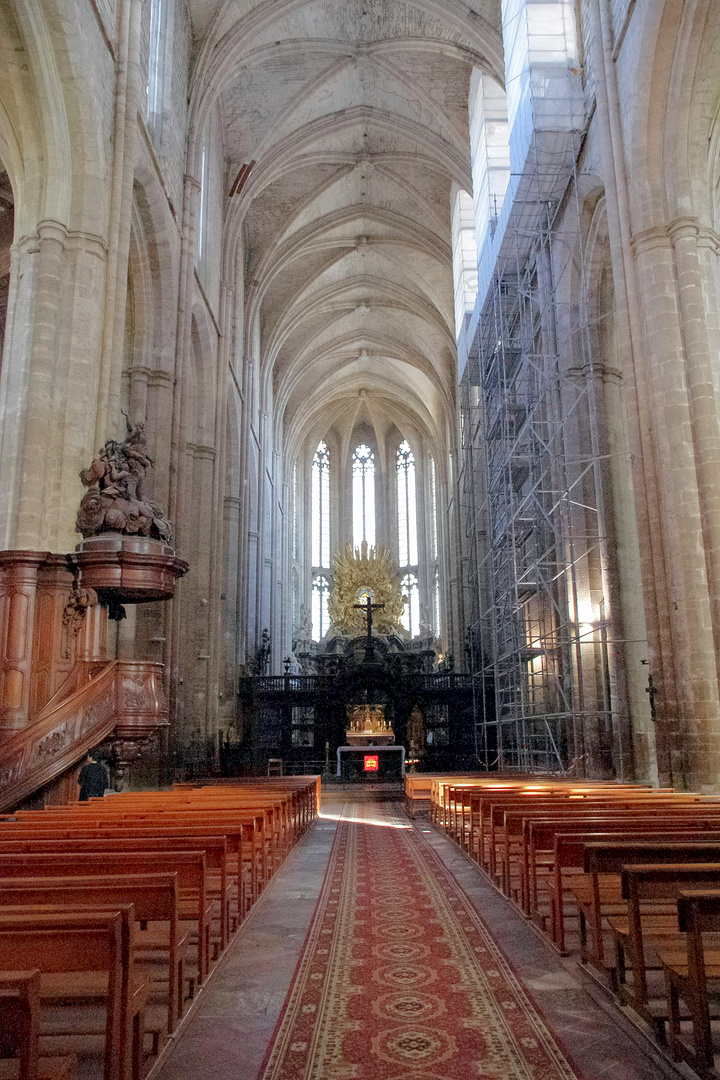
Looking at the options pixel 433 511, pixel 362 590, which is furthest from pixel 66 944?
pixel 433 511

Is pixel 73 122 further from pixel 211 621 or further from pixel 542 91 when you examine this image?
pixel 211 621

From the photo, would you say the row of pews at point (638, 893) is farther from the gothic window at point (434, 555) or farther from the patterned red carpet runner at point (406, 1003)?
the gothic window at point (434, 555)

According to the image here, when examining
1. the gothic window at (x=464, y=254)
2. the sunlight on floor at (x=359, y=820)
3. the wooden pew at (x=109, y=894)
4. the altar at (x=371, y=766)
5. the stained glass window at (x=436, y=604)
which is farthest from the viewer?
the stained glass window at (x=436, y=604)

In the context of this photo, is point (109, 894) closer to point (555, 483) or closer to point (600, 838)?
point (600, 838)

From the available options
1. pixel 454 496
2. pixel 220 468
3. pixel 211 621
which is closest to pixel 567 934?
pixel 211 621

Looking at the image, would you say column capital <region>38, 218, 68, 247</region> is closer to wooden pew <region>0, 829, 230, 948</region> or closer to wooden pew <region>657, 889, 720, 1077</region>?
wooden pew <region>0, 829, 230, 948</region>

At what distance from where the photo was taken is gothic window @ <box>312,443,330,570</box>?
131 ft

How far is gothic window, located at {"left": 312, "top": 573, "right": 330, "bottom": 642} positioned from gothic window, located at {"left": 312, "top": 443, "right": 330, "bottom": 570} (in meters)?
0.67

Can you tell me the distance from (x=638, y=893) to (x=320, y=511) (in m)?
37.5

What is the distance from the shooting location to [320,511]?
1582 inches

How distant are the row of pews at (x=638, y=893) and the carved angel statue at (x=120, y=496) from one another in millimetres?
4772

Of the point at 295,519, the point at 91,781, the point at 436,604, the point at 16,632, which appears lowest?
the point at 91,781

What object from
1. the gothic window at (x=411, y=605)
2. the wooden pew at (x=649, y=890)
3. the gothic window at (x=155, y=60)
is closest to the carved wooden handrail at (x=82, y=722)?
the wooden pew at (x=649, y=890)

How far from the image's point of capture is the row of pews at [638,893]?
8.14 feet
